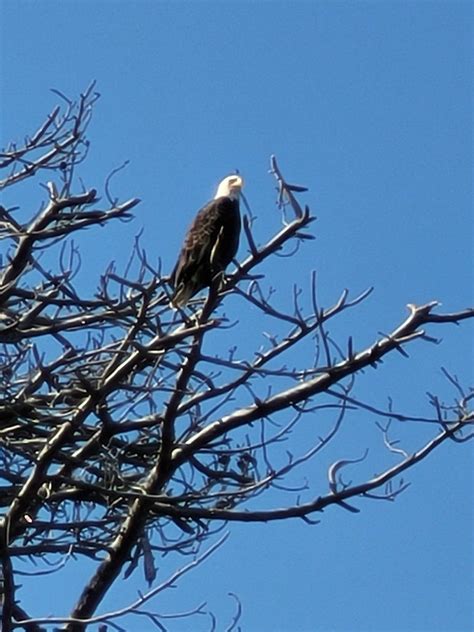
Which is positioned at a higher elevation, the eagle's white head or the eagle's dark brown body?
Result: the eagle's white head

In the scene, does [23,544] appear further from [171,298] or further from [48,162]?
[48,162]

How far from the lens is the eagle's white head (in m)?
7.91

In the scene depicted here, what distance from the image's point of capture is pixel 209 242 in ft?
23.9

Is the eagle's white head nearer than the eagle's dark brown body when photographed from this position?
No

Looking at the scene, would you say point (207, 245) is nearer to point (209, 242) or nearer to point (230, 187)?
point (209, 242)

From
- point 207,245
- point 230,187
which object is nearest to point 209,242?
point 207,245

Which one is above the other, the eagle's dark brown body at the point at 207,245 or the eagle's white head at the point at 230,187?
the eagle's white head at the point at 230,187

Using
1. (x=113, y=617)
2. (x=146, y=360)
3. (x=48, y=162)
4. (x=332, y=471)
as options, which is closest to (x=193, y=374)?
(x=146, y=360)

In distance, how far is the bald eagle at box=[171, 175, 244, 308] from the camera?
6.69 metres

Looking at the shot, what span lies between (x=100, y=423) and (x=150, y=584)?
614 millimetres

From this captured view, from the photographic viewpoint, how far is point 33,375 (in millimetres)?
5711

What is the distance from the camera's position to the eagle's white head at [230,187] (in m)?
7.91

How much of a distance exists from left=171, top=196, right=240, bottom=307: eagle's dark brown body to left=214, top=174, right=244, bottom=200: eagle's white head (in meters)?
0.05


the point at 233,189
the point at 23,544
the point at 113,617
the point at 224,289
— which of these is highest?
the point at 233,189
